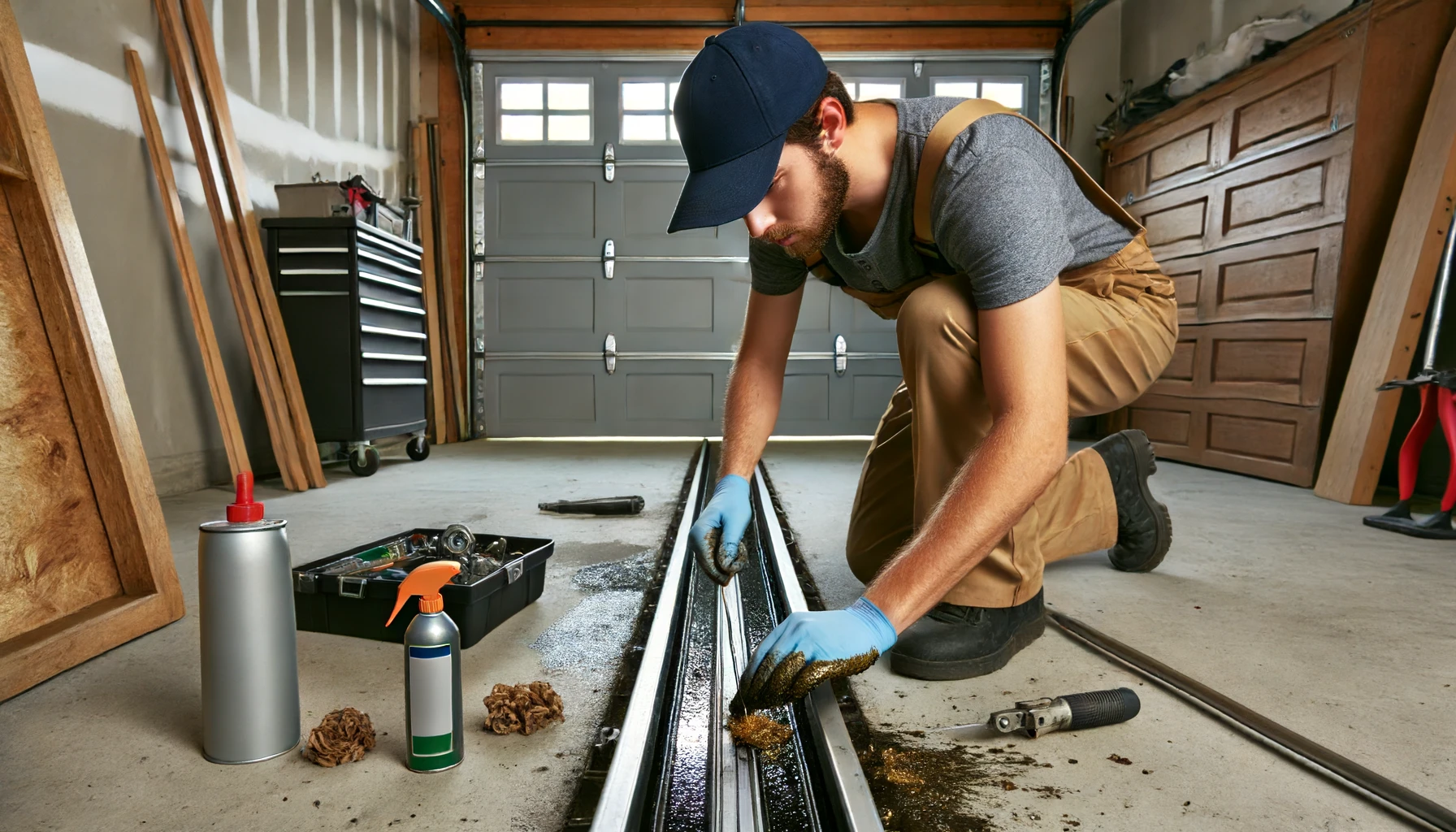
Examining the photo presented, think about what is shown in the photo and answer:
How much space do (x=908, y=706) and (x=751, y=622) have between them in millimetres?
412

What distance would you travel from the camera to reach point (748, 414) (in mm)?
1567

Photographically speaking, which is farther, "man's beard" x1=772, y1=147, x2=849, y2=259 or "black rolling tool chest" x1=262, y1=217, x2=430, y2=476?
"black rolling tool chest" x1=262, y1=217, x2=430, y2=476

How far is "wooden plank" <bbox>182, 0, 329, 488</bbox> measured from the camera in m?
2.98

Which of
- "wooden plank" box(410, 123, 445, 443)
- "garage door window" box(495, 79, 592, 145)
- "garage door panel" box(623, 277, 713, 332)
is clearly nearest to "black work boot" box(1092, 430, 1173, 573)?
"garage door panel" box(623, 277, 713, 332)

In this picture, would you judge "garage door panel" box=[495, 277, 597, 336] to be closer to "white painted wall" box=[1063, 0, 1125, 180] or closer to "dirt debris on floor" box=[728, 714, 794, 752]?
"white painted wall" box=[1063, 0, 1125, 180]

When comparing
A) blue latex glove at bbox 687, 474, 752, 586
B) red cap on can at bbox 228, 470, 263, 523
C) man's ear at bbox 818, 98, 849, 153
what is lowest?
blue latex glove at bbox 687, 474, 752, 586

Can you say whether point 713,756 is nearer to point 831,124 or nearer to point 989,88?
point 831,124

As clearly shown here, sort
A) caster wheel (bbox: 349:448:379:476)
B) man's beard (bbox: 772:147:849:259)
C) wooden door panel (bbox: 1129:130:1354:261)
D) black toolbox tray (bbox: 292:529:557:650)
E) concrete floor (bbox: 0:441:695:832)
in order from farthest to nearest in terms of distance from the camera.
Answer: caster wheel (bbox: 349:448:379:476), wooden door panel (bbox: 1129:130:1354:261), black toolbox tray (bbox: 292:529:557:650), man's beard (bbox: 772:147:849:259), concrete floor (bbox: 0:441:695:832)

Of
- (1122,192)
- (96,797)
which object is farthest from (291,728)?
(1122,192)

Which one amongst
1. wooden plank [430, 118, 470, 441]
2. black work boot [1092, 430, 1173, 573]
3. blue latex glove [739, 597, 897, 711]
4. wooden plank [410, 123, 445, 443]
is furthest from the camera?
wooden plank [430, 118, 470, 441]

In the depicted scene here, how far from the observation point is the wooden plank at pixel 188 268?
2779mm

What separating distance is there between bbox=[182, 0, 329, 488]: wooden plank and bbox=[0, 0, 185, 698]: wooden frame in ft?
5.59

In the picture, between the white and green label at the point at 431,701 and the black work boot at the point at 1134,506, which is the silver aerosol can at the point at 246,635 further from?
the black work boot at the point at 1134,506

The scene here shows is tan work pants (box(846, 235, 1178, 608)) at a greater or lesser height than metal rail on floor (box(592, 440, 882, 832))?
greater
